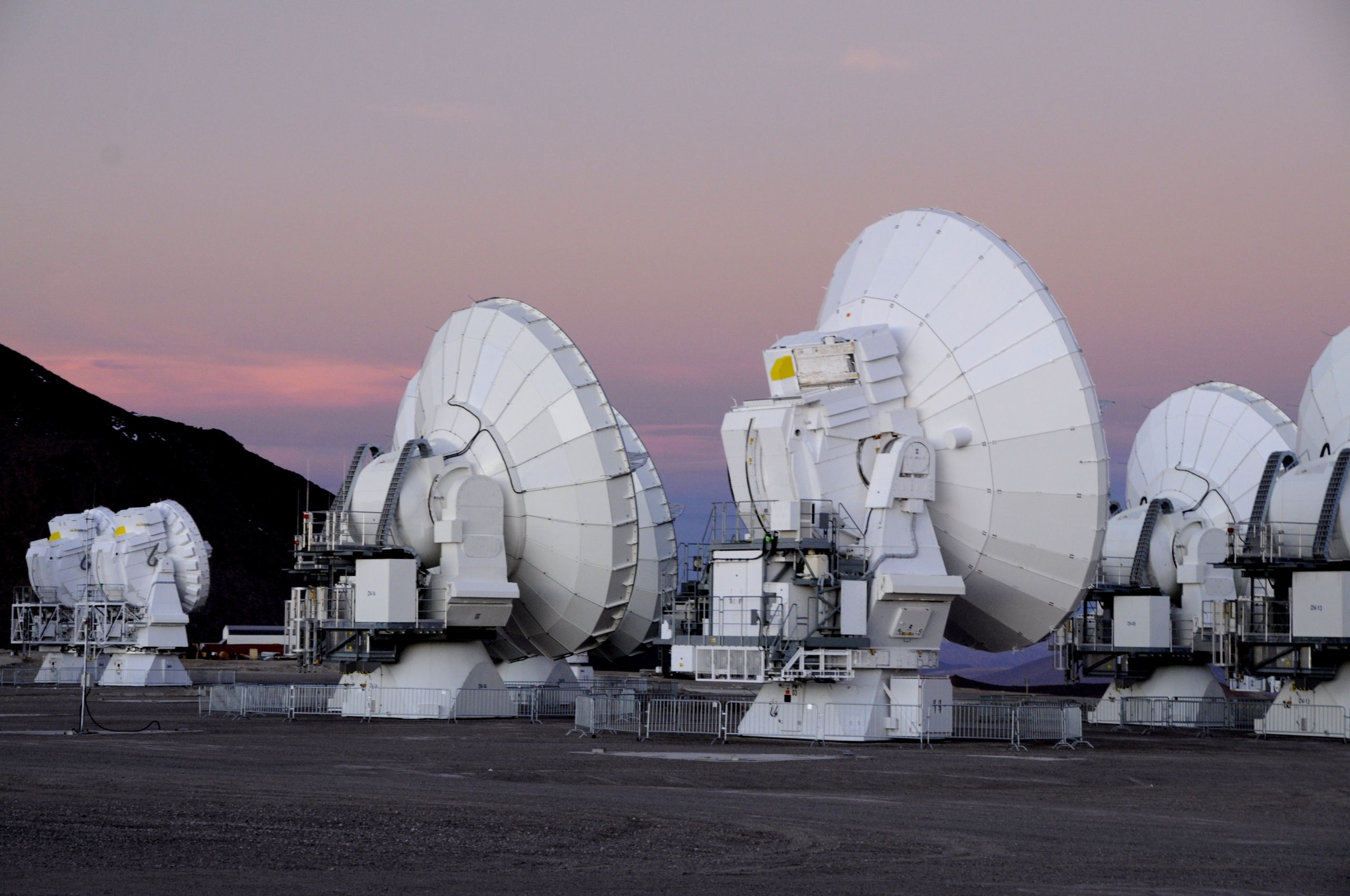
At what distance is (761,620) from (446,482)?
11.3 metres

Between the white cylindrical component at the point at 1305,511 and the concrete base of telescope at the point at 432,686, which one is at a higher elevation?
the white cylindrical component at the point at 1305,511

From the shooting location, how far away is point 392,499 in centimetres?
4269

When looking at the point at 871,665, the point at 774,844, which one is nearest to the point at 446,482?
the point at 871,665

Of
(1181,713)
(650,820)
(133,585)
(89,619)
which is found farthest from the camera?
(133,585)

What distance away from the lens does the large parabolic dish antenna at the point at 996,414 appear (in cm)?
3528

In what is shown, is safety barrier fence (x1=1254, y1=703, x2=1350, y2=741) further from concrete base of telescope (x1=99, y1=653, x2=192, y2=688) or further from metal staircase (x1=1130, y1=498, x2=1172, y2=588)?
concrete base of telescope (x1=99, y1=653, x2=192, y2=688)

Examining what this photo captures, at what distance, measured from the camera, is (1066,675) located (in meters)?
52.9

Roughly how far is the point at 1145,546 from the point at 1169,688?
4.45m

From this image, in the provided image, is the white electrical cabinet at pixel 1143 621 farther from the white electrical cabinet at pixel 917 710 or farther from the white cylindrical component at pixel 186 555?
the white cylindrical component at pixel 186 555

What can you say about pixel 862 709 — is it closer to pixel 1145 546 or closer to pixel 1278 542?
pixel 1278 542

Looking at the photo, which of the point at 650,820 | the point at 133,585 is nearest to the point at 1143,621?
the point at 650,820

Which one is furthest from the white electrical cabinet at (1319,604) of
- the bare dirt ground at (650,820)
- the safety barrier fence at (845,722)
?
the bare dirt ground at (650,820)

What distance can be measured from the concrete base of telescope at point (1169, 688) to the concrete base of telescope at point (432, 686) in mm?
19083

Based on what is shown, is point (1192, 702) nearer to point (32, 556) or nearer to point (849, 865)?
point (849, 865)
